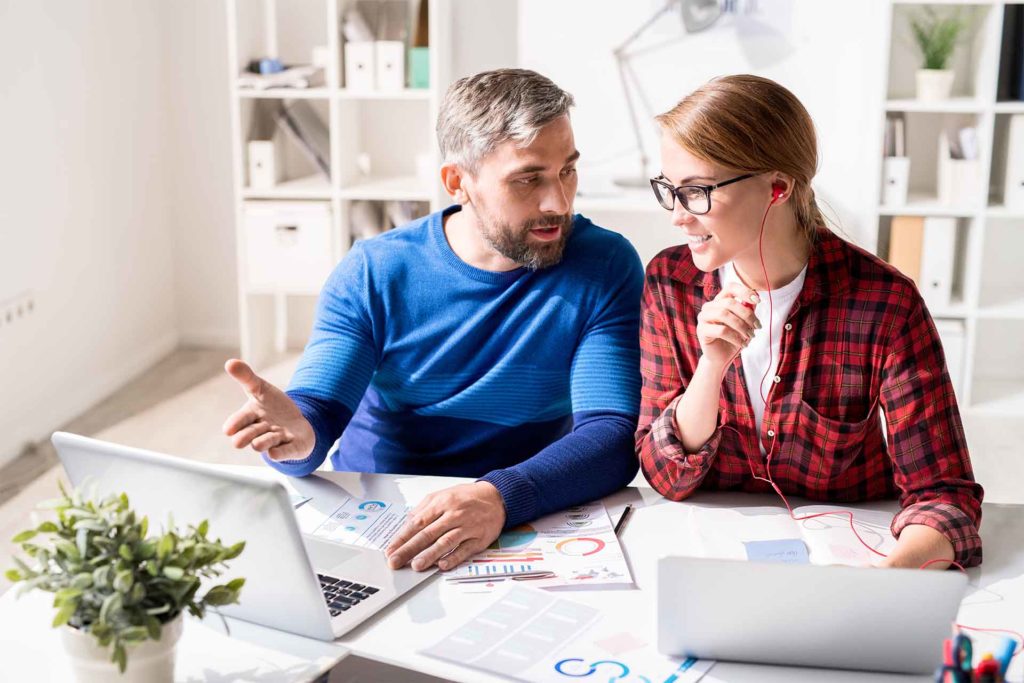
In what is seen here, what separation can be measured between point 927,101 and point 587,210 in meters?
1.14

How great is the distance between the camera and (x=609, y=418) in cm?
174

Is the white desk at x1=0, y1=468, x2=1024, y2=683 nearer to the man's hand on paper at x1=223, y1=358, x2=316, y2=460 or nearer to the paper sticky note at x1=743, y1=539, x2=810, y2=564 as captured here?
the paper sticky note at x1=743, y1=539, x2=810, y2=564

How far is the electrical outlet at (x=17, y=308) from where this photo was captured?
340 centimetres

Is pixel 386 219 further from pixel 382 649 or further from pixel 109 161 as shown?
pixel 382 649

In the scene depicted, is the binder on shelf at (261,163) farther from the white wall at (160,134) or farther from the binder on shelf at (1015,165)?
the binder on shelf at (1015,165)

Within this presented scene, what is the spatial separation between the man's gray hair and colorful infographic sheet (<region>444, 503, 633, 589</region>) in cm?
61

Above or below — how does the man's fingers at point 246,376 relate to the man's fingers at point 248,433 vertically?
above

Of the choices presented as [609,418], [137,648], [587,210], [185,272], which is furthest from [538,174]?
[185,272]

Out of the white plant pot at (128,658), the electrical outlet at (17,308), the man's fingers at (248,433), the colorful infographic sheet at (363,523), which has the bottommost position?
the electrical outlet at (17,308)

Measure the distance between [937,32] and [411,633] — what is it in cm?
317

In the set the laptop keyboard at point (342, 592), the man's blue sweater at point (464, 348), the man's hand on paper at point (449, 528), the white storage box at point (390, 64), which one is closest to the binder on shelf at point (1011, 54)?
the white storage box at point (390, 64)

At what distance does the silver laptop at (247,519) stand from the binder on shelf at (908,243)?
2.93 m

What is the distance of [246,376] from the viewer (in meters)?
1.52

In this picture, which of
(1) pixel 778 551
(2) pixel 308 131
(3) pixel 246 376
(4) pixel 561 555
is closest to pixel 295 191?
(2) pixel 308 131
